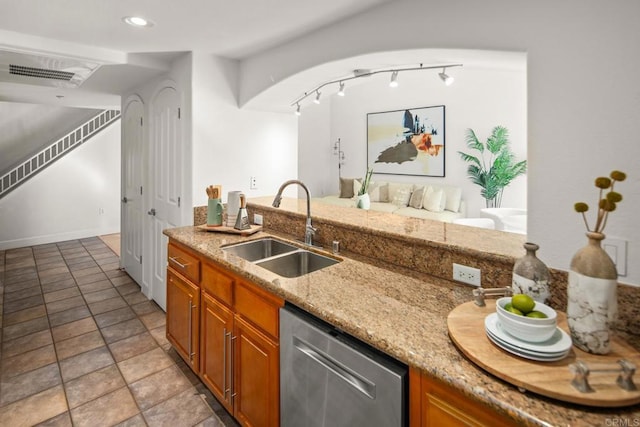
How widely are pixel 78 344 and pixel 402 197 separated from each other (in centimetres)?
495

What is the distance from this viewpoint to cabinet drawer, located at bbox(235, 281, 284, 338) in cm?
147

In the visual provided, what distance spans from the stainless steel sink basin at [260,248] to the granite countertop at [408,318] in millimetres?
233

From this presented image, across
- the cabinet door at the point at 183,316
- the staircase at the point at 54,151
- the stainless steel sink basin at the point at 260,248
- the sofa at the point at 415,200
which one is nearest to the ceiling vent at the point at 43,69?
the cabinet door at the point at 183,316

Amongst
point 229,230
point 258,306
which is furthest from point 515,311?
point 229,230

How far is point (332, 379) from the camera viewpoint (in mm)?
1202

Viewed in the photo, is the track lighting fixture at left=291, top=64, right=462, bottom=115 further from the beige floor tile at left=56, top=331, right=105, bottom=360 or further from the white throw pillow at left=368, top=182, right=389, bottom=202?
the white throw pillow at left=368, top=182, right=389, bottom=202

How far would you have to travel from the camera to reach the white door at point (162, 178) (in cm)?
294

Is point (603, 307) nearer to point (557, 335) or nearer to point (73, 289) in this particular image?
point (557, 335)

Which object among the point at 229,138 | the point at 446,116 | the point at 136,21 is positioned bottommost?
A: the point at 229,138

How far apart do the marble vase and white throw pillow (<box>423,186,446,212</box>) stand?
476cm

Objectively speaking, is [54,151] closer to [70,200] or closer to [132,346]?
[70,200]

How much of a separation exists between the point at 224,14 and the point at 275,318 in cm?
175

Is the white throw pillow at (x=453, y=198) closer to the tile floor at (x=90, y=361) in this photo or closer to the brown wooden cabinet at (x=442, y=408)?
the tile floor at (x=90, y=361)

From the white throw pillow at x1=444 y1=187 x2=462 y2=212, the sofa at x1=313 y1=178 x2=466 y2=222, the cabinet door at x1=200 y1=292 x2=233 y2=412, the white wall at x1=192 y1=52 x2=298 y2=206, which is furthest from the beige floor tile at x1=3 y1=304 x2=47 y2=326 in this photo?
the white throw pillow at x1=444 y1=187 x2=462 y2=212
